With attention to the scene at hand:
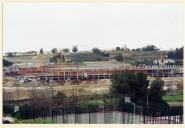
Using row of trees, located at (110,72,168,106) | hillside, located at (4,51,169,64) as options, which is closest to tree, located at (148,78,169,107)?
row of trees, located at (110,72,168,106)

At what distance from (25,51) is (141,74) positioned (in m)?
0.68

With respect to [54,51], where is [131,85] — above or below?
below

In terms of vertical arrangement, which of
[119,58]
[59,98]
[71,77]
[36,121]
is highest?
[119,58]

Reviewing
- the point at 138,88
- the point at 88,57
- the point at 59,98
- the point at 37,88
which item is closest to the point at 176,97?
the point at 138,88

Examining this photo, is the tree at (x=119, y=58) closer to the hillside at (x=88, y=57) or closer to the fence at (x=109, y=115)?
the hillside at (x=88, y=57)

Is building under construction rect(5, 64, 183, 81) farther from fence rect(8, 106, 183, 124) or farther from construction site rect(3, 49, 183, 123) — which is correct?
fence rect(8, 106, 183, 124)

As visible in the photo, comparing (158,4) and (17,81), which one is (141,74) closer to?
(158,4)

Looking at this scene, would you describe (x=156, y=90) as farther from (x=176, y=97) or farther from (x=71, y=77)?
(x=71, y=77)

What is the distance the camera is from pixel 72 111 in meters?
4.32

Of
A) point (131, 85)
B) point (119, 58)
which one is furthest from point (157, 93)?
point (119, 58)

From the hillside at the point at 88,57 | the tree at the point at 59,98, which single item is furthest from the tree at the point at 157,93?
the tree at the point at 59,98

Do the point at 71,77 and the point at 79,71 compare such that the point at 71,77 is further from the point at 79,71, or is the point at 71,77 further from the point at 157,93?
the point at 157,93
